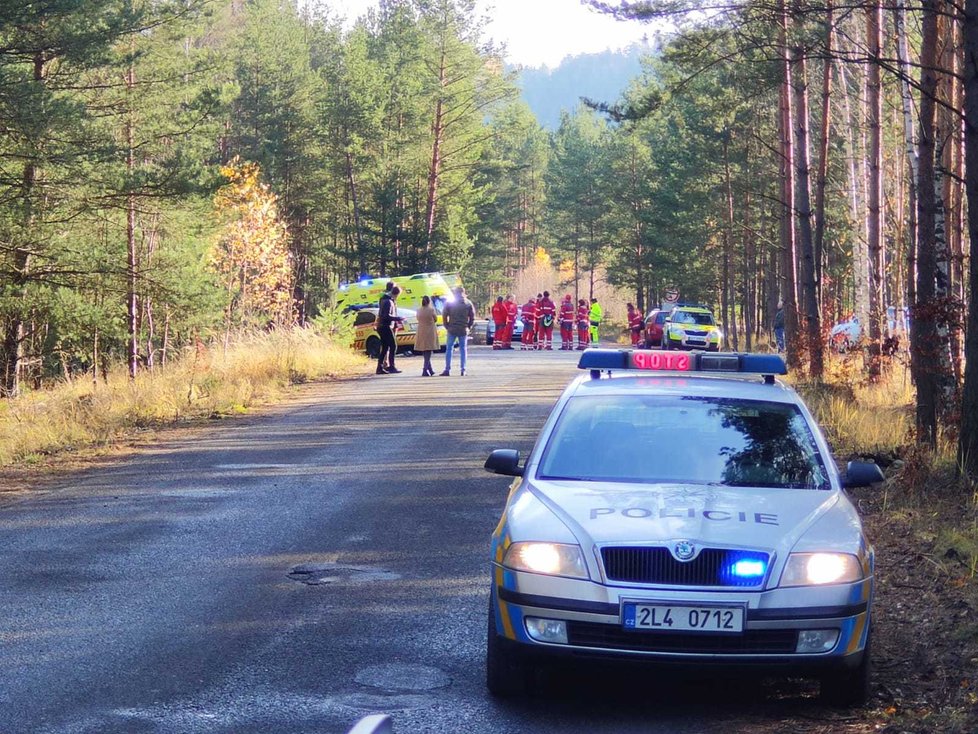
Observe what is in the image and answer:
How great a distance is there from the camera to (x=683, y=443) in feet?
22.2

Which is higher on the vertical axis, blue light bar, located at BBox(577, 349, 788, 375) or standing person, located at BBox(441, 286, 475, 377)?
standing person, located at BBox(441, 286, 475, 377)

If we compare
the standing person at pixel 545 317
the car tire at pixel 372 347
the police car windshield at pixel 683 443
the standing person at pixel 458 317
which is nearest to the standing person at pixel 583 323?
the standing person at pixel 545 317

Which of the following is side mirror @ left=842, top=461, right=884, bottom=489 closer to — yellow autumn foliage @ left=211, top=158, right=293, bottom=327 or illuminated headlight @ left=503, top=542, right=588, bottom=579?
illuminated headlight @ left=503, top=542, right=588, bottom=579

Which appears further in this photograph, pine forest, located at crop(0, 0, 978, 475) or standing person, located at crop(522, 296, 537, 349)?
standing person, located at crop(522, 296, 537, 349)

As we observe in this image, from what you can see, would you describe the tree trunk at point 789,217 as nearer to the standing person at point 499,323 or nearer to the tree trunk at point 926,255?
the tree trunk at point 926,255

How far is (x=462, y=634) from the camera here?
277 inches

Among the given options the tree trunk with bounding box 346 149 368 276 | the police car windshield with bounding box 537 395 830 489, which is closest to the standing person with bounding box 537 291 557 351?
the tree trunk with bounding box 346 149 368 276

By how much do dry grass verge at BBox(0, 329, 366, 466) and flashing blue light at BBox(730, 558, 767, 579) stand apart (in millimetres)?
10978

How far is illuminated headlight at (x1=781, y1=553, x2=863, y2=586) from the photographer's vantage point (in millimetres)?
5480

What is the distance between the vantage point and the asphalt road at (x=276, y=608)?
5.64 m

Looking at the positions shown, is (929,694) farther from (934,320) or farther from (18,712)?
(934,320)

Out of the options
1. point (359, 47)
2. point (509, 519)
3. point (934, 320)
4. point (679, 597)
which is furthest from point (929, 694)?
point (359, 47)

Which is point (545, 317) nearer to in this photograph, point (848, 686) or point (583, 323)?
point (583, 323)

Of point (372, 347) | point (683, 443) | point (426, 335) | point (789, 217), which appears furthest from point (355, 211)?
point (683, 443)
